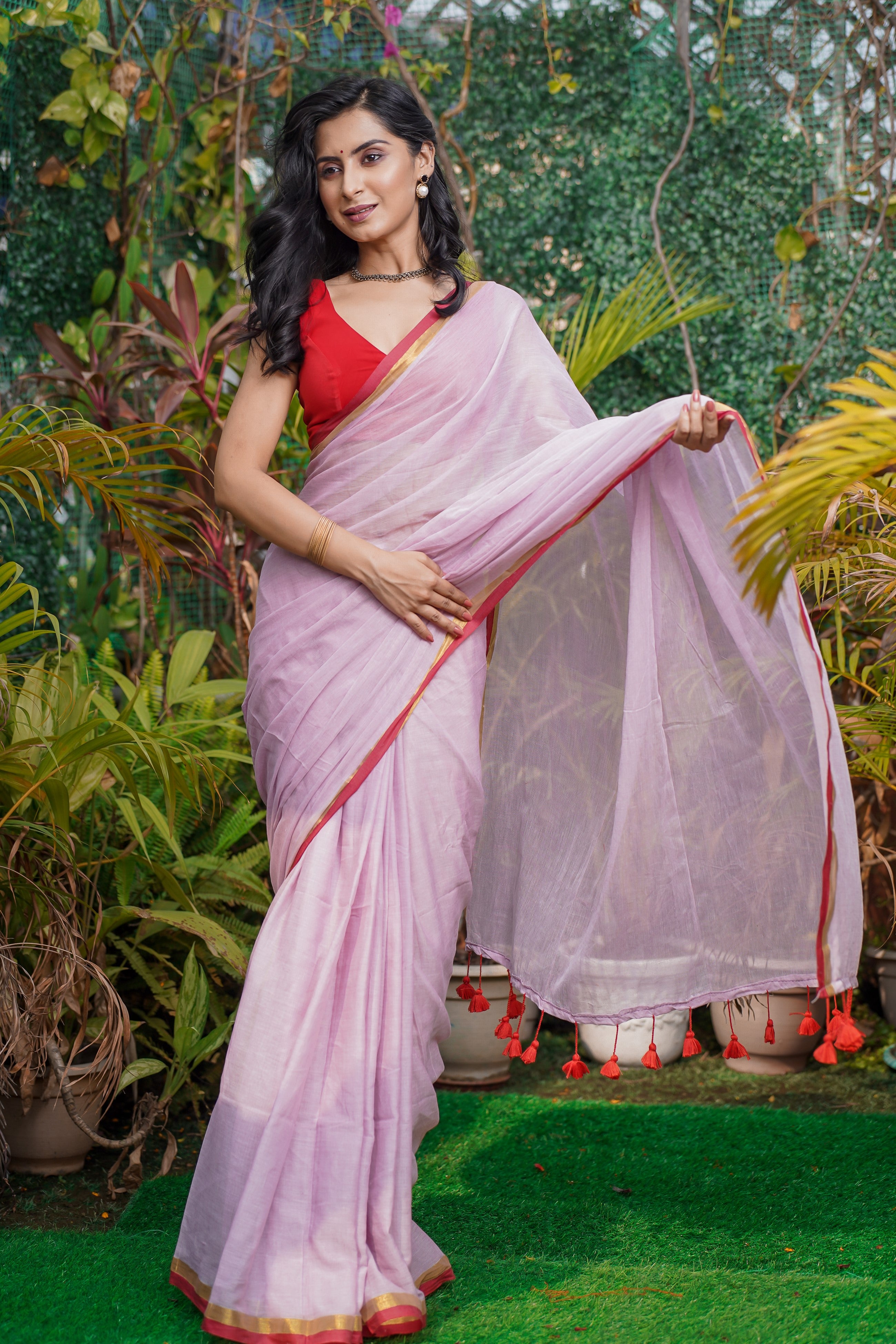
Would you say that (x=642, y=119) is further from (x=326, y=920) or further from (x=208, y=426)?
(x=326, y=920)

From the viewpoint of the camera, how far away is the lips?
2.24 meters

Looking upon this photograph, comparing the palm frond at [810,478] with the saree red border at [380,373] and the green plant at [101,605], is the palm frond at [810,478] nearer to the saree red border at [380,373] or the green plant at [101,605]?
the saree red border at [380,373]

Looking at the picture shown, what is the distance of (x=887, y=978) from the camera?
3699 millimetres

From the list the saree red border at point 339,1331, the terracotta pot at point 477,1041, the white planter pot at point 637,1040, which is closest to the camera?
the saree red border at point 339,1331

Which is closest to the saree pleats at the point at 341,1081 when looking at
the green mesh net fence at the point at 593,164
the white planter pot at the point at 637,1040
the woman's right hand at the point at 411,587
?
the woman's right hand at the point at 411,587

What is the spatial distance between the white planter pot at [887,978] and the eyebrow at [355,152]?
2.69 metres

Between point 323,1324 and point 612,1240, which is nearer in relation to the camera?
point 323,1324

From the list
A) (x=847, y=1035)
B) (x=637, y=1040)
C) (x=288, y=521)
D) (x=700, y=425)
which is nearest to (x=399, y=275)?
(x=288, y=521)

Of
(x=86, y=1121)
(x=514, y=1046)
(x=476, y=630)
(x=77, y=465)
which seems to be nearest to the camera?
(x=476, y=630)

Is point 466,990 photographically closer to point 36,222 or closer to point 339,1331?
point 339,1331

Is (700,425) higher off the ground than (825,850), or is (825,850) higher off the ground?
(700,425)

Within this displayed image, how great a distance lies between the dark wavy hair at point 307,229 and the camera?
2250 mm

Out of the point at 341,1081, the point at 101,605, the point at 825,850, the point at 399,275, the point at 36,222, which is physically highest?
the point at 36,222

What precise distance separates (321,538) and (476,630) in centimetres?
34
